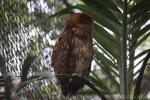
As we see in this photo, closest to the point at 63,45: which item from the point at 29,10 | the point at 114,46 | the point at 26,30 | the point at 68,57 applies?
the point at 68,57

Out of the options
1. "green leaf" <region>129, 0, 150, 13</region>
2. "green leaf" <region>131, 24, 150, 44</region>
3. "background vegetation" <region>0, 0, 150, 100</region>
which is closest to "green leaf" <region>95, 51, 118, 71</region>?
"background vegetation" <region>0, 0, 150, 100</region>

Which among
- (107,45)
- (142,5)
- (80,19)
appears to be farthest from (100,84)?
(80,19)

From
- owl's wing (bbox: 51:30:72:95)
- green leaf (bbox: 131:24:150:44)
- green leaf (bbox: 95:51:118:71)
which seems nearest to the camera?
green leaf (bbox: 131:24:150:44)

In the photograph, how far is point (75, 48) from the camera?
148cm

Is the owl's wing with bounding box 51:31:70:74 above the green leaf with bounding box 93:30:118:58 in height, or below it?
below

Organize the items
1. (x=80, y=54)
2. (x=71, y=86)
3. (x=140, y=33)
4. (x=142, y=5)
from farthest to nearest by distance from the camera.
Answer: (x=80, y=54)
(x=71, y=86)
(x=140, y=33)
(x=142, y=5)

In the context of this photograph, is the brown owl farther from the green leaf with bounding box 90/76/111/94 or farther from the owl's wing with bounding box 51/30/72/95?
the green leaf with bounding box 90/76/111/94

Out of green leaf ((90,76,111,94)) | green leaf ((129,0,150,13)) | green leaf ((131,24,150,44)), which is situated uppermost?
green leaf ((129,0,150,13))

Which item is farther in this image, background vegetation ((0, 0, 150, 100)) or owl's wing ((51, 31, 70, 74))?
owl's wing ((51, 31, 70, 74))

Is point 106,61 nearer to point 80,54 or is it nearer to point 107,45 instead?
point 107,45

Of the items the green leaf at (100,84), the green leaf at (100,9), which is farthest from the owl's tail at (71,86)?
the green leaf at (100,9)

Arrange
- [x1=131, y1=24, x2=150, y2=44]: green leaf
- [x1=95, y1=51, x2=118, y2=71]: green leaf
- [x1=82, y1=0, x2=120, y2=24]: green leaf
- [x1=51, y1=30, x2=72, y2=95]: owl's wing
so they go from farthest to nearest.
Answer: [x1=51, y1=30, x2=72, y2=95]: owl's wing < [x1=95, y1=51, x2=118, y2=71]: green leaf < [x1=131, y1=24, x2=150, y2=44]: green leaf < [x1=82, y1=0, x2=120, y2=24]: green leaf

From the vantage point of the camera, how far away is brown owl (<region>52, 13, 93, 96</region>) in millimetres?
1452

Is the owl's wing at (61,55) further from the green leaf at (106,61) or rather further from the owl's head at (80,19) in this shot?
the green leaf at (106,61)
